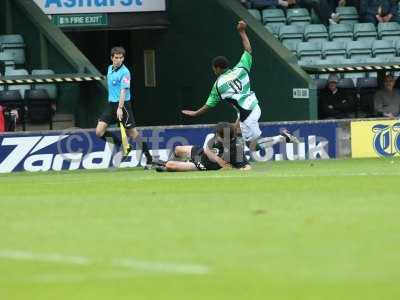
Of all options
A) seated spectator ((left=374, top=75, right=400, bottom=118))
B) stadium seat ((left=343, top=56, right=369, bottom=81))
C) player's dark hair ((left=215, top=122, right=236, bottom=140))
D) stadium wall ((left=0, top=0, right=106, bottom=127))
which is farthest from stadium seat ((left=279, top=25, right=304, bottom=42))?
player's dark hair ((left=215, top=122, right=236, bottom=140))

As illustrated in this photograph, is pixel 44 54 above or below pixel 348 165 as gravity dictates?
above

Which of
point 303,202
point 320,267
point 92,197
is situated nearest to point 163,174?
point 92,197

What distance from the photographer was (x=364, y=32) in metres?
28.8

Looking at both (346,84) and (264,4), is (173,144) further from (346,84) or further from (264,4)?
(264,4)

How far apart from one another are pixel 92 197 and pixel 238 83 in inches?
259

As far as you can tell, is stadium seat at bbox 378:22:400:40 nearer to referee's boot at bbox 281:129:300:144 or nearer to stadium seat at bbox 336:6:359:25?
stadium seat at bbox 336:6:359:25

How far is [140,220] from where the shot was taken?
37.9 ft

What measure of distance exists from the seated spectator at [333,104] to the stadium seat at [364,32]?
257 centimetres

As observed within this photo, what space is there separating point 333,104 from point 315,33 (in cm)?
285

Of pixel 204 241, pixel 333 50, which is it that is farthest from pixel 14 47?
pixel 204 241

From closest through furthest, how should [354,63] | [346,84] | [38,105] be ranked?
1. [38,105]
2. [346,84]
3. [354,63]

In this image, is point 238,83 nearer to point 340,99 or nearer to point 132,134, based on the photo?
point 132,134

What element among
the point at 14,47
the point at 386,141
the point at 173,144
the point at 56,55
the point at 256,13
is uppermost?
the point at 256,13

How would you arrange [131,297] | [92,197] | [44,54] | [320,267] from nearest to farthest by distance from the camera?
[131,297]
[320,267]
[92,197]
[44,54]
